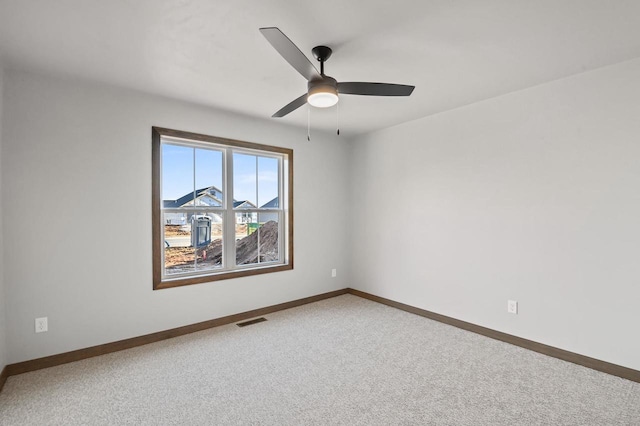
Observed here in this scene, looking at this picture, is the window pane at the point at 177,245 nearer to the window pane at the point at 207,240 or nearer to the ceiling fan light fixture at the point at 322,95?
the window pane at the point at 207,240

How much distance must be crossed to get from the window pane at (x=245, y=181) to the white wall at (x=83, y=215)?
476 mm

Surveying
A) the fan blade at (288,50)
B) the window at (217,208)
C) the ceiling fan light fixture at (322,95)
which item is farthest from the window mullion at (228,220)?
the fan blade at (288,50)

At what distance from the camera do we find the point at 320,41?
7.19 feet

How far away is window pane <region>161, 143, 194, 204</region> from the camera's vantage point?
11.3 feet

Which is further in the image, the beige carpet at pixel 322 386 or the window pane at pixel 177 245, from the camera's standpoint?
the window pane at pixel 177 245

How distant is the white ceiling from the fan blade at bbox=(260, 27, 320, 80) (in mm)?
243

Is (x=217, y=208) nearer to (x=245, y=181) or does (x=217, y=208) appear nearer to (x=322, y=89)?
(x=245, y=181)

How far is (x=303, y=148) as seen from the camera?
452 centimetres

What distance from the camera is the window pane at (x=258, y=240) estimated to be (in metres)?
4.08

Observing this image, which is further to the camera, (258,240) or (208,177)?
(258,240)

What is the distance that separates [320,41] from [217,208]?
2.33 metres

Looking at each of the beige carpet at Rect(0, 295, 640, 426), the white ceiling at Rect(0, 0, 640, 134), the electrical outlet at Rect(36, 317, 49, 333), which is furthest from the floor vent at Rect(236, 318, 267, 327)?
the white ceiling at Rect(0, 0, 640, 134)

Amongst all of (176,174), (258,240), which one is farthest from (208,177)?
(258,240)

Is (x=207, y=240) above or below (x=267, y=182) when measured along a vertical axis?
below
